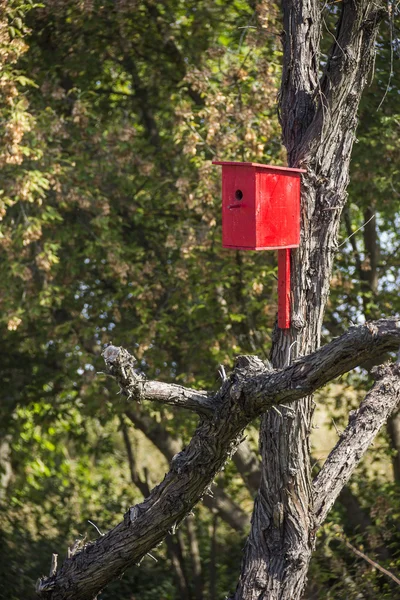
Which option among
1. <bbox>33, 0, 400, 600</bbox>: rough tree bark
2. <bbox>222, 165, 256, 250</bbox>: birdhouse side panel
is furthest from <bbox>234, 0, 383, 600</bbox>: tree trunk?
<bbox>222, 165, 256, 250</bbox>: birdhouse side panel

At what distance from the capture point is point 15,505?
9.30 meters

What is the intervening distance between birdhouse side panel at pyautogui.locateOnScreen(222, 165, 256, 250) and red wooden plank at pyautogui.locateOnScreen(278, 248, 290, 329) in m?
0.16

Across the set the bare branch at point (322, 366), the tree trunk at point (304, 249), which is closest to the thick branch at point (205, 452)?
the bare branch at point (322, 366)

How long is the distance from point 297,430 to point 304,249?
862mm

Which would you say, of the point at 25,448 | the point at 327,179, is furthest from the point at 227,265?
the point at 25,448

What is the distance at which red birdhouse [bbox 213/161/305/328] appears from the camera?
13.4 ft

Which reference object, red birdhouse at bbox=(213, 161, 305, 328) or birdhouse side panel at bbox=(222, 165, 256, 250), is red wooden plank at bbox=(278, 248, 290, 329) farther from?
birdhouse side panel at bbox=(222, 165, 256, 250)

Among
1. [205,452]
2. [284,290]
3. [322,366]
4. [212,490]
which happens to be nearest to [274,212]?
[284,290]

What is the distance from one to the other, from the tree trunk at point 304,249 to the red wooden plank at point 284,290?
37 mm

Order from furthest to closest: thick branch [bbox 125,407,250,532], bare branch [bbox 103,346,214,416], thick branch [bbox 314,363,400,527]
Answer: thick branch [bbox 125,407,250,532], thick branch [bbox 314,363,400,527], bare branch [bbox 103,346,214,416]

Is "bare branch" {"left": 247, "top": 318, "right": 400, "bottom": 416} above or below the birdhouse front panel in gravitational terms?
below

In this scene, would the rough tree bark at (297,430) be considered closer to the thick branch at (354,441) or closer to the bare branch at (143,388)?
the thick branch at (354,441)

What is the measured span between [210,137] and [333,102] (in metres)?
1.68

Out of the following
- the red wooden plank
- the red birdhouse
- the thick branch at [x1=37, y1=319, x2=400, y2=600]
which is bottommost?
the thick branch at [x1=37, y1=319, x2=400, y2=600]
